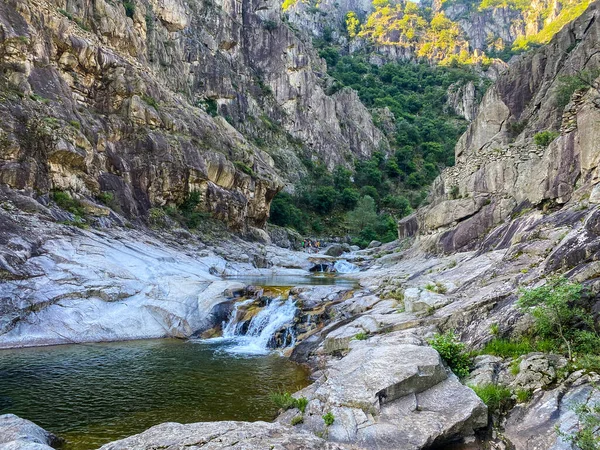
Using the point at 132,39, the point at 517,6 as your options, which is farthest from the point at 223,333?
the point at 517,6

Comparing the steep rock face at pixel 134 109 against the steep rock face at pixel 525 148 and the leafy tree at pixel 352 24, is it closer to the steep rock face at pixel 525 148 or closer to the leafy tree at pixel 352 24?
the steep rock face at pixel 525 148

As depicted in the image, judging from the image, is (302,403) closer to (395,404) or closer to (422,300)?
(395,404)

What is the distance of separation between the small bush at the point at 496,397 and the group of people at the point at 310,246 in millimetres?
48278

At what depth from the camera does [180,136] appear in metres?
44.1

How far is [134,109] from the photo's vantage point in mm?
41938

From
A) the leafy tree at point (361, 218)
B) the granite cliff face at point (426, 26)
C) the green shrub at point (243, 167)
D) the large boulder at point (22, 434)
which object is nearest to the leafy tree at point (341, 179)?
the leafy tree at point (361, 218)

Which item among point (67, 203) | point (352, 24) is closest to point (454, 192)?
point (67, 203)

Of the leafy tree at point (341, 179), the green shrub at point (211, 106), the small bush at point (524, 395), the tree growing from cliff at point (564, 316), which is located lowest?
the small bush at point (524, 395)

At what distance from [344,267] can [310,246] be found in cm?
1828

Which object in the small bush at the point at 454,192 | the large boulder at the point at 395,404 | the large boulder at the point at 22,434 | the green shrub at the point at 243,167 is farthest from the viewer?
the green shrub at the point at 243,167

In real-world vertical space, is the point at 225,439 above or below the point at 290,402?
above

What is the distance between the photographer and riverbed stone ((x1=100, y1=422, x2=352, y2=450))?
590 centimetres

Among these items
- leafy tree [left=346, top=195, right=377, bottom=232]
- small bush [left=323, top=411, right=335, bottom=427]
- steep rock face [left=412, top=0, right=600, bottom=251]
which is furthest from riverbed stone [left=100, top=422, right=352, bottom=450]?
leafy tree [left=346, top=195, right=377, bottom=232]

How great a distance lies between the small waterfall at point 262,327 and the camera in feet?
58.9
